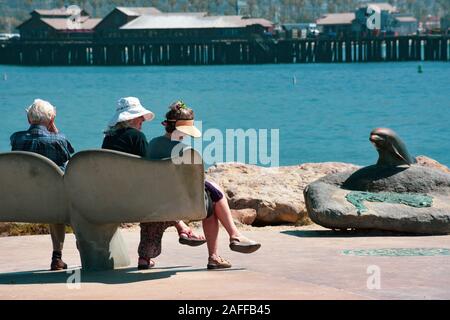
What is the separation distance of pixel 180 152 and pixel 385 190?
→ 312 cm

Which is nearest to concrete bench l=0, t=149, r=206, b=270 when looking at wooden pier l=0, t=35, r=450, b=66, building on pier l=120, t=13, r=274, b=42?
wooden pier l=0, t=35, r=450, b=66

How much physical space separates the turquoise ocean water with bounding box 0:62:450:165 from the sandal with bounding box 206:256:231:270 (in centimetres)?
2529

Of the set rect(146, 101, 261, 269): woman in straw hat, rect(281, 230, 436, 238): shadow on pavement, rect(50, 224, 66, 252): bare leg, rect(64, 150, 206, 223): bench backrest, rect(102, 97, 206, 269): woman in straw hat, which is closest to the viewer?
rect(64, 150, 206, 223): bench backrest

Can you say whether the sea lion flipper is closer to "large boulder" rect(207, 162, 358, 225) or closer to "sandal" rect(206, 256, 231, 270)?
"large boulder" rect(207, 162, 358, 225)

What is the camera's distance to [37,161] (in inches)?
270

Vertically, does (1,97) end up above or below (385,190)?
below

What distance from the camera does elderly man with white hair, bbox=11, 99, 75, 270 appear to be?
7090mm

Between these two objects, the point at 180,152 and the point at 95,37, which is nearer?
the point at 180,152

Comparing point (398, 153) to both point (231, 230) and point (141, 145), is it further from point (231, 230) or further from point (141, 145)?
point (141, 145)

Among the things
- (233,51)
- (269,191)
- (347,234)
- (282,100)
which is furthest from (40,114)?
(233,51)

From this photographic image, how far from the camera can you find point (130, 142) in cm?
686

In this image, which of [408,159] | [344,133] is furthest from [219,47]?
[408,159]
